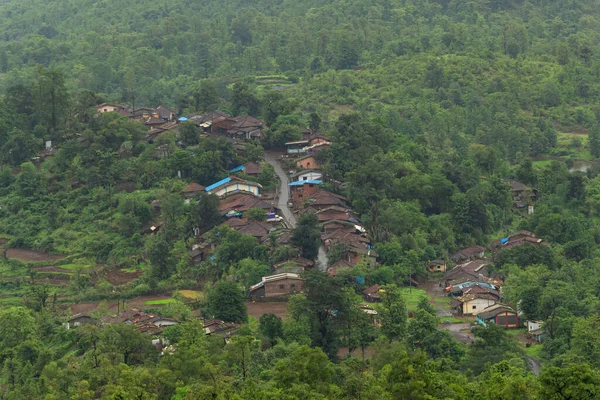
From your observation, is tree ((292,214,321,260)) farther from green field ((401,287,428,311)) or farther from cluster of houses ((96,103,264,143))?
cluster of houses ((96,103,264,143))

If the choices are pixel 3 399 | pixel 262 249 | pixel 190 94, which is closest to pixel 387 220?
pixel 262 249

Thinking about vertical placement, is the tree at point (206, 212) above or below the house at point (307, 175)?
above


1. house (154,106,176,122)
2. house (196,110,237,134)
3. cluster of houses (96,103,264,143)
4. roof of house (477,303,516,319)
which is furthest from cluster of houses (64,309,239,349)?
house (154,106,176,122)

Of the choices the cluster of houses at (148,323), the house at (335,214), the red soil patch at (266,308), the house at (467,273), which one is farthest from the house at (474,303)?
the cluster of houses at (148,323)

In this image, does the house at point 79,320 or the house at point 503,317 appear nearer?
the house at point 79,320

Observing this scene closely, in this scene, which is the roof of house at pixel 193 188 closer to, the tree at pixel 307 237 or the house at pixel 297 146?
the house at pixel 297 146

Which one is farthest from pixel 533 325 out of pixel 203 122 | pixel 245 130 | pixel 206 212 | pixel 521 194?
pixel 203 122
